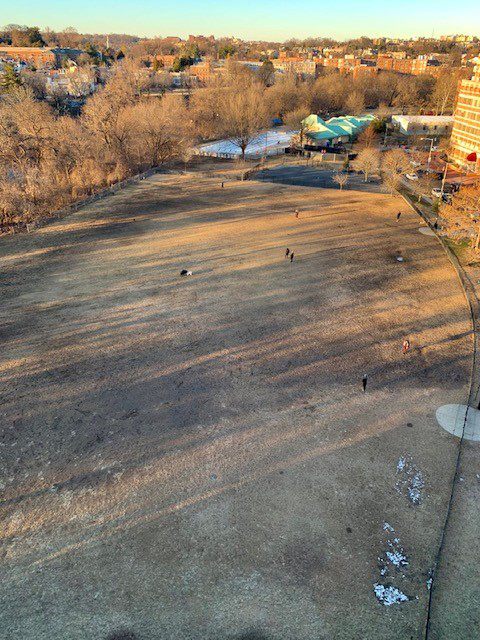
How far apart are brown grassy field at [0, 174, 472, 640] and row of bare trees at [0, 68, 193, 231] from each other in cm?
874

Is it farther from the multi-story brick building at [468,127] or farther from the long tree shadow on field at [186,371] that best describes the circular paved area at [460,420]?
the multi-story brick building at [468,127]

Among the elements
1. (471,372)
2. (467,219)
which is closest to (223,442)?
(471,372)

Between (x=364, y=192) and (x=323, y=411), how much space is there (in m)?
34.4

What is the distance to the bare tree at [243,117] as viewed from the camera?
59281 mm

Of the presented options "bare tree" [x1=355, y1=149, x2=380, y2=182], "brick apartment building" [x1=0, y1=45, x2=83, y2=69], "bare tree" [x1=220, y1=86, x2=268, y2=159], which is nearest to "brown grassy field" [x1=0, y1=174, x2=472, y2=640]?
"bare tree" [x1=355, y1=149, x2=380, y2=182]

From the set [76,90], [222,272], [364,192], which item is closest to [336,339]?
[222,272]

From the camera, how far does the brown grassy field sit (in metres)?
9.94

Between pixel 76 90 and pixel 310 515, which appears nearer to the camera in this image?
pixel 310 515

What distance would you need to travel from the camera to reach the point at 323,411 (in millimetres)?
15500

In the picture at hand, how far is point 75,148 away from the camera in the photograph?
40688 millimetres

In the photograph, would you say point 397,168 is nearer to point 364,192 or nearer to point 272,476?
point 364,192

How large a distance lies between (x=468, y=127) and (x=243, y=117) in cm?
2804

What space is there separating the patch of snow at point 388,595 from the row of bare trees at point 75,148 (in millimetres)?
33339

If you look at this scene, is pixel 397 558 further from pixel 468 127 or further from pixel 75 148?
pixel 468 127
